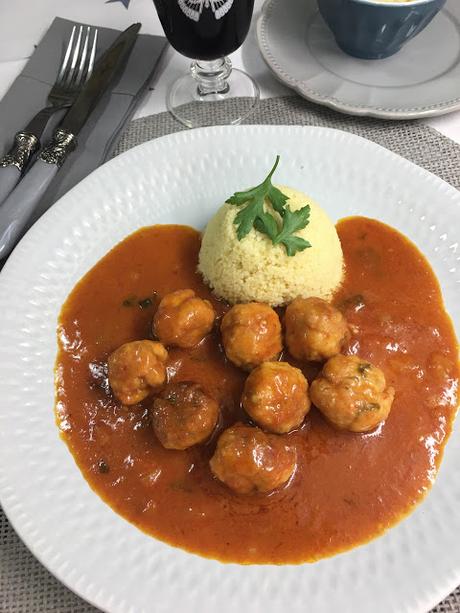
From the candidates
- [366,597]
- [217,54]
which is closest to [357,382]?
[366,597]

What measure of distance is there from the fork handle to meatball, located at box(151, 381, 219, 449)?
117 cm

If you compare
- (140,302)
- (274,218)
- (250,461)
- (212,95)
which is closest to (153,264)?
(140,302)

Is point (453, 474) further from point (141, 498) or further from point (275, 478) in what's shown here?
point (141, 498)

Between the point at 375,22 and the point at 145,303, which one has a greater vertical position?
the point at 375,22

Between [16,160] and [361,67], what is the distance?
5.71ft

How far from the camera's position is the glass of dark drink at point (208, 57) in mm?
2467

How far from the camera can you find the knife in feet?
7.86

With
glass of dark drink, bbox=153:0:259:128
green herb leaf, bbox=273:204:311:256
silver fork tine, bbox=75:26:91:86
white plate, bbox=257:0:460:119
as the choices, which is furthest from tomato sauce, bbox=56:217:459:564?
silver fork tine, bbox=75:26:91:86

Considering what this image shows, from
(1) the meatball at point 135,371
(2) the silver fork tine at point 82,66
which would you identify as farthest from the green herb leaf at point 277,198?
(2) the silver fork tine at point 82,66

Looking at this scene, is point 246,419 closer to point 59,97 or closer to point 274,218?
point 274,218

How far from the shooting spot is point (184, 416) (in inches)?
74.7

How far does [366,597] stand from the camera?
166 centimetres

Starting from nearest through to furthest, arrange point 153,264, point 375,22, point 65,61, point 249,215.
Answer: point 249,215
point 153,264
point 375,22
point 65,61

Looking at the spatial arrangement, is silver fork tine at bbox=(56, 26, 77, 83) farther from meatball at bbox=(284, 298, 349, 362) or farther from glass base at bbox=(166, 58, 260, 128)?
meatball at bbox=(284, 298, 349, 362)
